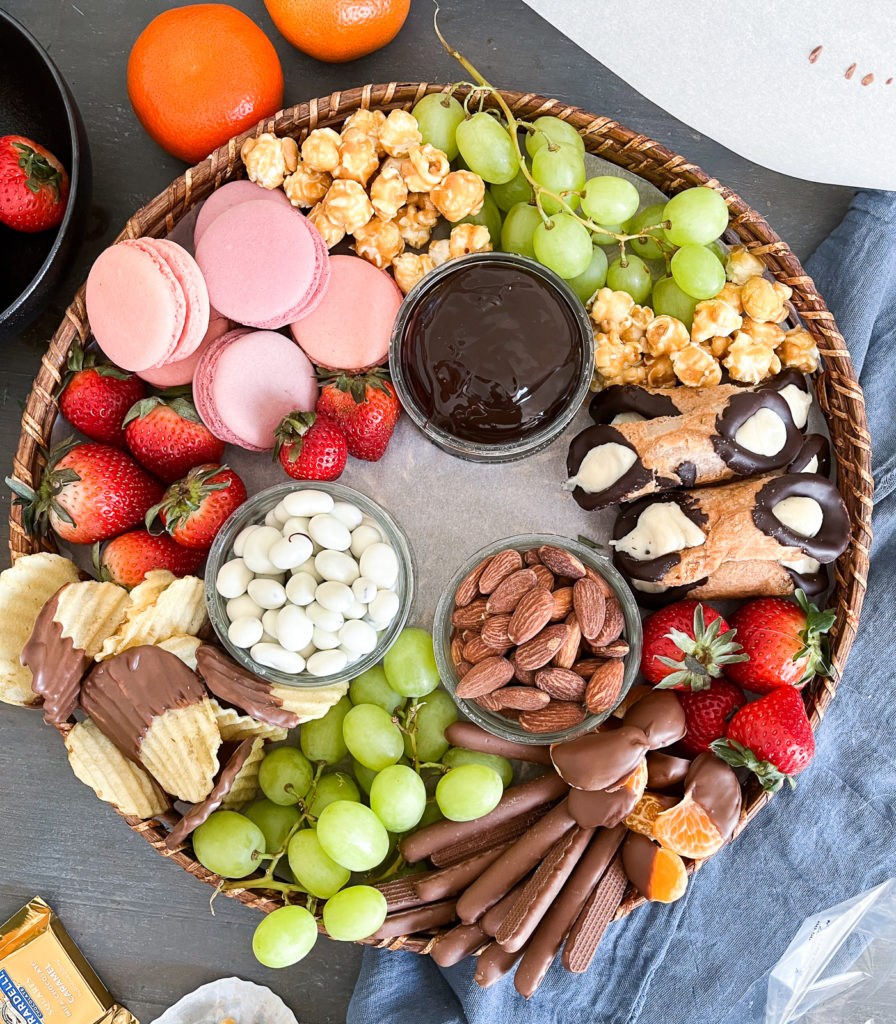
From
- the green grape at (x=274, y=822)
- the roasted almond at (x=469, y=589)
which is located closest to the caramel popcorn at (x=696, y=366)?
the roasted almond at (x=469, y=589)

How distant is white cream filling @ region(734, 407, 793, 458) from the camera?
3.53 feet

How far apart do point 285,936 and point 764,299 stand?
100 centimetres

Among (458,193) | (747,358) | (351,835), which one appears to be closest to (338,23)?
(458,193)

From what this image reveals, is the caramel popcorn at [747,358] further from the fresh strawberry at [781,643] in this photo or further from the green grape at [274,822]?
the green grape at [274,822]

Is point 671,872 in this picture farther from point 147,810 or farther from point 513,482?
point 147,810

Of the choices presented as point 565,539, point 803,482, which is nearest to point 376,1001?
point 565,539

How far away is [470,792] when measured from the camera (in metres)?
1.05

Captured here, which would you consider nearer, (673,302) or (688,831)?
(688,831)

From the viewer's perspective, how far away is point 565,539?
114 centimetres

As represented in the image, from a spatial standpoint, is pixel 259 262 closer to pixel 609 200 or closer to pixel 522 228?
pixel 522 228

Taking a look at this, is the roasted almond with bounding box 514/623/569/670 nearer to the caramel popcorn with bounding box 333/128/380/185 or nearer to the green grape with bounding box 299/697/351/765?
the green grape with bounding box 299/697/351/765

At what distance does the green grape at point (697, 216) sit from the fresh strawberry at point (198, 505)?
668 mm

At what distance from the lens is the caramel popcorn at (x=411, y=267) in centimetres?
118

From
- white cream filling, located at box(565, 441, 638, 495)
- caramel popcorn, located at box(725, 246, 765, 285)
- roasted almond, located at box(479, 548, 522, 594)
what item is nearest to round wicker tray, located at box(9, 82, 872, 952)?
caramel popcorn, located at box(725, 246, 765, 285)
